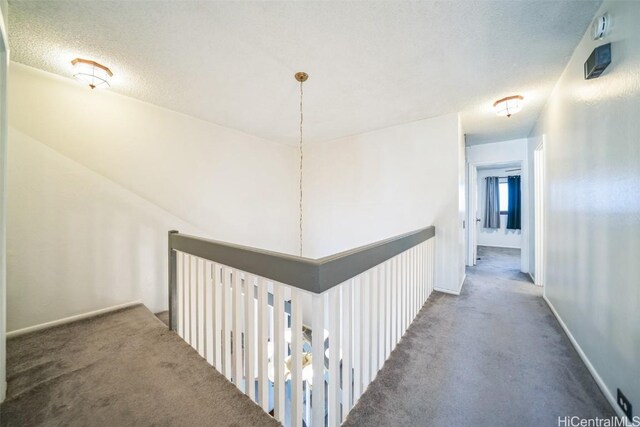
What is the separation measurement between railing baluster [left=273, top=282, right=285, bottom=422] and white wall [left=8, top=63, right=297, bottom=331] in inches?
86.9

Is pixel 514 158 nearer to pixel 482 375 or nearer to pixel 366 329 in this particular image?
pixel 482 375

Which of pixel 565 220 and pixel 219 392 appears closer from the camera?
pixel 219 392

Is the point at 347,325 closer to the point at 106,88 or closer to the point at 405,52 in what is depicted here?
the point at 405,52

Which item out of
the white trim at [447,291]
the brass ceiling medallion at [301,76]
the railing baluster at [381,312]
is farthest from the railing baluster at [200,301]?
the white trim at [447,291]

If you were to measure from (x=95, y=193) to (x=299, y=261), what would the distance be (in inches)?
101

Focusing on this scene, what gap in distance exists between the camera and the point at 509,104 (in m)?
2.58

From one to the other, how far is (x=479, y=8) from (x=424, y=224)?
2.41 m

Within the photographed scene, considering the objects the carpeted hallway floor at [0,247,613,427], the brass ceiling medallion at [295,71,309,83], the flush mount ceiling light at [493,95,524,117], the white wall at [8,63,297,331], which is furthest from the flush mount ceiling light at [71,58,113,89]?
the flush mount ceiling light at [493,95,524,117]

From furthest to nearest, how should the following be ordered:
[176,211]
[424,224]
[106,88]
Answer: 1. [424,224]
2. [176,211]
3. [106,88]

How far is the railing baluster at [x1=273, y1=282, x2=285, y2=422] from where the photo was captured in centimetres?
121

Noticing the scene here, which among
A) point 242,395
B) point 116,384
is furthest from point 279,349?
point 116,384

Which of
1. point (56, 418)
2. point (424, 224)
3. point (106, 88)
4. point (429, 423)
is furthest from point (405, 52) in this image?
point (56, 418)

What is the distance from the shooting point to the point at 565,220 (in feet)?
6.60

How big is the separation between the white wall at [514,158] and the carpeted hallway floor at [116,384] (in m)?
4.63
